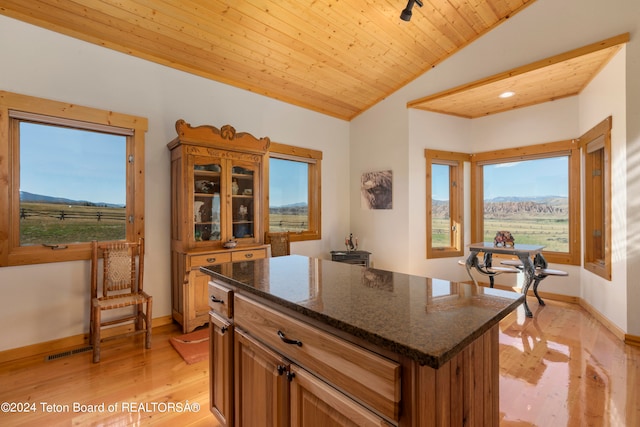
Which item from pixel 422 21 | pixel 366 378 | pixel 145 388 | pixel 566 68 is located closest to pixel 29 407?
pixel 145 388

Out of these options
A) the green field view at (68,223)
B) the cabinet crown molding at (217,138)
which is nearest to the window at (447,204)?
the cabinet crown molding at (217,138)

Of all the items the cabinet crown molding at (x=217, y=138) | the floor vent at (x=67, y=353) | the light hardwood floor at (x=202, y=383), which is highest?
the cabinet crown molding at (x=217, y=138)

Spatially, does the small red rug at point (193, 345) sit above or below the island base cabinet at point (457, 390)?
below

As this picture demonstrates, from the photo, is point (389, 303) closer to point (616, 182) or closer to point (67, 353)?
point (67, 353)

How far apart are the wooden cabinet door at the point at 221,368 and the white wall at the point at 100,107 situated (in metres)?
1.96

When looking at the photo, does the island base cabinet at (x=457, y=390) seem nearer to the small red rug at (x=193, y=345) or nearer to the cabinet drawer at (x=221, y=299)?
the cabinet drawer at (x=221, y=299)

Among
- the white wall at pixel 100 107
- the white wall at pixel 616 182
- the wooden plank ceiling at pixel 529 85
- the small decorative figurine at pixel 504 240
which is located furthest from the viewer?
the small decorative figurine at pixel 504 240

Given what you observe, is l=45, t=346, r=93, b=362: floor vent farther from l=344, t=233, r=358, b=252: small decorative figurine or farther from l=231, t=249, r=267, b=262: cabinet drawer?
l=344, t=233, r=358, b=252: small decorative figurine

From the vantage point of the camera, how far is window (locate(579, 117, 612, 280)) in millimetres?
3512

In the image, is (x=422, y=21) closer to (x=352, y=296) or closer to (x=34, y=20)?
(x=352, y=296)

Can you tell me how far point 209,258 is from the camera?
3.18 m

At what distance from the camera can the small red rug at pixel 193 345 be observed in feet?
8.63

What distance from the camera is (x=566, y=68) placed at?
3426 mm

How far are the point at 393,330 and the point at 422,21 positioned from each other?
12.1 ft
